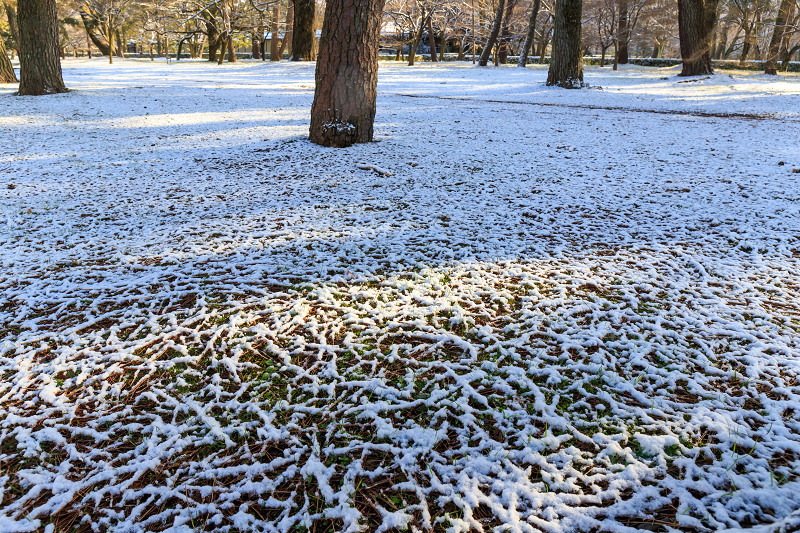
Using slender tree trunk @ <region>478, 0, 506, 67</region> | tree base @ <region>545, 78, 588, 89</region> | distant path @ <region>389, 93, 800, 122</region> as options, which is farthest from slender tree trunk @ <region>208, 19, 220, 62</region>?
tree base @ <region>545, 78, 588, 89</region>

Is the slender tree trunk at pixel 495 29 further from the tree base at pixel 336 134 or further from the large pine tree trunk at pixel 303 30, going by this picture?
the tree base at pixel 336 134

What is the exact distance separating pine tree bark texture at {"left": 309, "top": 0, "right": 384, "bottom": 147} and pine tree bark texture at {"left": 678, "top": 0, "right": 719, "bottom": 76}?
1541 cm

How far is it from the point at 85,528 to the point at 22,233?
10.5 ft

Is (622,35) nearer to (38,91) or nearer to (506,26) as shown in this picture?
(506,26)

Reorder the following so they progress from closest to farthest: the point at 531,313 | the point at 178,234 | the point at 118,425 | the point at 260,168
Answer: the point at 118,425 → the point at 531,313 → the point at 178,234 → the point at 260,168

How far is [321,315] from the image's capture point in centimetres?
256

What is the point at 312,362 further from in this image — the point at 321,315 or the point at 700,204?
the point at 700,204

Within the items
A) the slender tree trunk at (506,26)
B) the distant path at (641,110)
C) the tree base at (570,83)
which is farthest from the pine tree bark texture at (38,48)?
the slender tree trunk at (506,26)

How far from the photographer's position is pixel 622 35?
2561 cm

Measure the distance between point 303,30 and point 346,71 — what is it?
1826cm

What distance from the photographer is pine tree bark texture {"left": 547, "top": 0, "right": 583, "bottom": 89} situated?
12492 mm

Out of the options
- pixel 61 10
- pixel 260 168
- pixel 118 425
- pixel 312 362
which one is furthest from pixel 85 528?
pixel 61 10

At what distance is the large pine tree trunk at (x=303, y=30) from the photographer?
19766 mm

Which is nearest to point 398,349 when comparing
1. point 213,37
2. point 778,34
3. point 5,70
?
point 5,70
